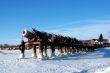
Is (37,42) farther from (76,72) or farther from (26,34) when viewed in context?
(76,72)

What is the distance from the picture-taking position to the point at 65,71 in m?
23.1

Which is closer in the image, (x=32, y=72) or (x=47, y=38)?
(x=32, y=72)

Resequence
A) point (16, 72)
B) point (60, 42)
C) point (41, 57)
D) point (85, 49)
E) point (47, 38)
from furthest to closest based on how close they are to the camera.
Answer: point (85, 49) < point (60, 42) < point (47, 38) < point (41, 57) < point (16, 72)

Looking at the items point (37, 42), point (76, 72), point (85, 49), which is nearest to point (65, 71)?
point (76, 72)

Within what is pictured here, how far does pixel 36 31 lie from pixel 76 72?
13672 millimetres

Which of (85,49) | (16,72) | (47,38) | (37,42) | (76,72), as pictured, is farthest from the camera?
(85,49)

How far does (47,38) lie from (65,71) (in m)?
16.8

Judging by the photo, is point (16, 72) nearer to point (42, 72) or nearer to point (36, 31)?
point (42, 72)

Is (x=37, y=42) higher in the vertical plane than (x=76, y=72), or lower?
higher

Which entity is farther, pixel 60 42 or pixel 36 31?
pixel 60 42

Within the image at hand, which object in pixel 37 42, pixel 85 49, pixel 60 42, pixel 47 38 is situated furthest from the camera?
pixel 85 49

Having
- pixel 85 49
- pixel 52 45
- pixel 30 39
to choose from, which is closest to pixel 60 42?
pixel 52 45

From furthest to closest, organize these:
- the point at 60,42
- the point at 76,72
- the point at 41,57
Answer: the point at 60,42
the point at 41,57
the point at 76,72

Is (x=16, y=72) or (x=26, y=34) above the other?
(x=26, y=34)
